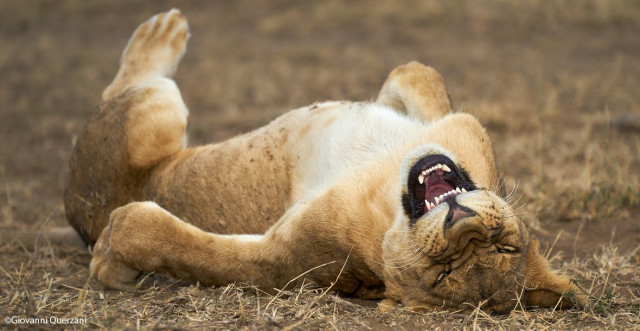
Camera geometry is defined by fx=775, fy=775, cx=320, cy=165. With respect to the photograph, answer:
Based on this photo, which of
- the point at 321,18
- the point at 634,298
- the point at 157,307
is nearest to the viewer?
the point at 157,307

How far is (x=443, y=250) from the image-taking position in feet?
9.15

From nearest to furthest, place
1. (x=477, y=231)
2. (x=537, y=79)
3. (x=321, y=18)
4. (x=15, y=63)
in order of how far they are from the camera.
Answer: (x=477, y=231), (x=537, y=79), (x=15, y=63), (x=321, y=18)

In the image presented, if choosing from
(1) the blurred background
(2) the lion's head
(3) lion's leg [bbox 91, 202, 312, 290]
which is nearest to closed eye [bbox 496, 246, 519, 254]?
(2) the lion's head

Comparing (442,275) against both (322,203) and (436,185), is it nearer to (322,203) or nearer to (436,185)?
(436,185)

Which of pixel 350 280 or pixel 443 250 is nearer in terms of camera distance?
pixel 443 250

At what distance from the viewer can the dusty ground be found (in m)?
3.08

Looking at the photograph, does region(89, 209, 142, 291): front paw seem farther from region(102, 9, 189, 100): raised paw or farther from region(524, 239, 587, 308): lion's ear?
region(524, 239, 587, 308): lion's ear

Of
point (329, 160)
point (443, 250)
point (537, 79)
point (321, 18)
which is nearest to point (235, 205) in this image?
point (329, 160)

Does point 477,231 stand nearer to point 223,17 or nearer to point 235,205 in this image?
point 235,205

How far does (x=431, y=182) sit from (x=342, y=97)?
4.61 m

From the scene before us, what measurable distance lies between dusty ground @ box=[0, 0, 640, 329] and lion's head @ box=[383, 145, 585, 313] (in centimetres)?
8

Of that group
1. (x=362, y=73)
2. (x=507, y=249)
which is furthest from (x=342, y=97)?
(x=507, y=249)

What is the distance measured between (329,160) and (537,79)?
203 inches

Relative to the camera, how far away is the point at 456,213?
2.74 m
